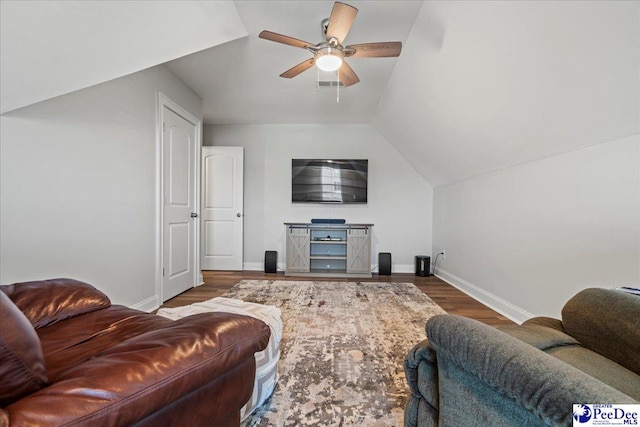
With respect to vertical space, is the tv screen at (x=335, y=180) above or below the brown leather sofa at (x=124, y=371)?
above

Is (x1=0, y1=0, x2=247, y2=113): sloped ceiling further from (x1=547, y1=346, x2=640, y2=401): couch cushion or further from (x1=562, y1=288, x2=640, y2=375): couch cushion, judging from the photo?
(x1=562, y1=288, x2=640, y2=375): couch cushion

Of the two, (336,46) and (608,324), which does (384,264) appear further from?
(608,324)

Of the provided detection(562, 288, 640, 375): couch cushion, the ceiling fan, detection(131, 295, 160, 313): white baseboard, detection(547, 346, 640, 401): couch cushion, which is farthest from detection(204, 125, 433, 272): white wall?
detection(547, 346, 640, 401): couch cushion


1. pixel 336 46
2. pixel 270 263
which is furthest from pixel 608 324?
pixel 270 263

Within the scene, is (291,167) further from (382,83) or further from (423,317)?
(423,317)

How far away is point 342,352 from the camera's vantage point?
6.44 ft

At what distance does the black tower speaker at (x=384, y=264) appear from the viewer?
450cm

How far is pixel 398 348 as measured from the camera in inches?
79.7

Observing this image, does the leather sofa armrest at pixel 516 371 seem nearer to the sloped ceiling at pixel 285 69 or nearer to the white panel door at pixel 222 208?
the sloped ceiling at pixel 285 69

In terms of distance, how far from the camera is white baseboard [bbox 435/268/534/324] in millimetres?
2484

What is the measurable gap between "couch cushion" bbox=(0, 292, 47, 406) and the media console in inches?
151

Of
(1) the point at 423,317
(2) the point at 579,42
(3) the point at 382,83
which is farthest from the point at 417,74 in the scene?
(1) the point at 423,317

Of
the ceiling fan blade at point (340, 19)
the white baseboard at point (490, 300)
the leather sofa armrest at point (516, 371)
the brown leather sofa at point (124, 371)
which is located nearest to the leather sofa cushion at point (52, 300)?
the brown leather sofa at point (124, 371)

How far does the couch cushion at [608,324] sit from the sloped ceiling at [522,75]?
1.12m
